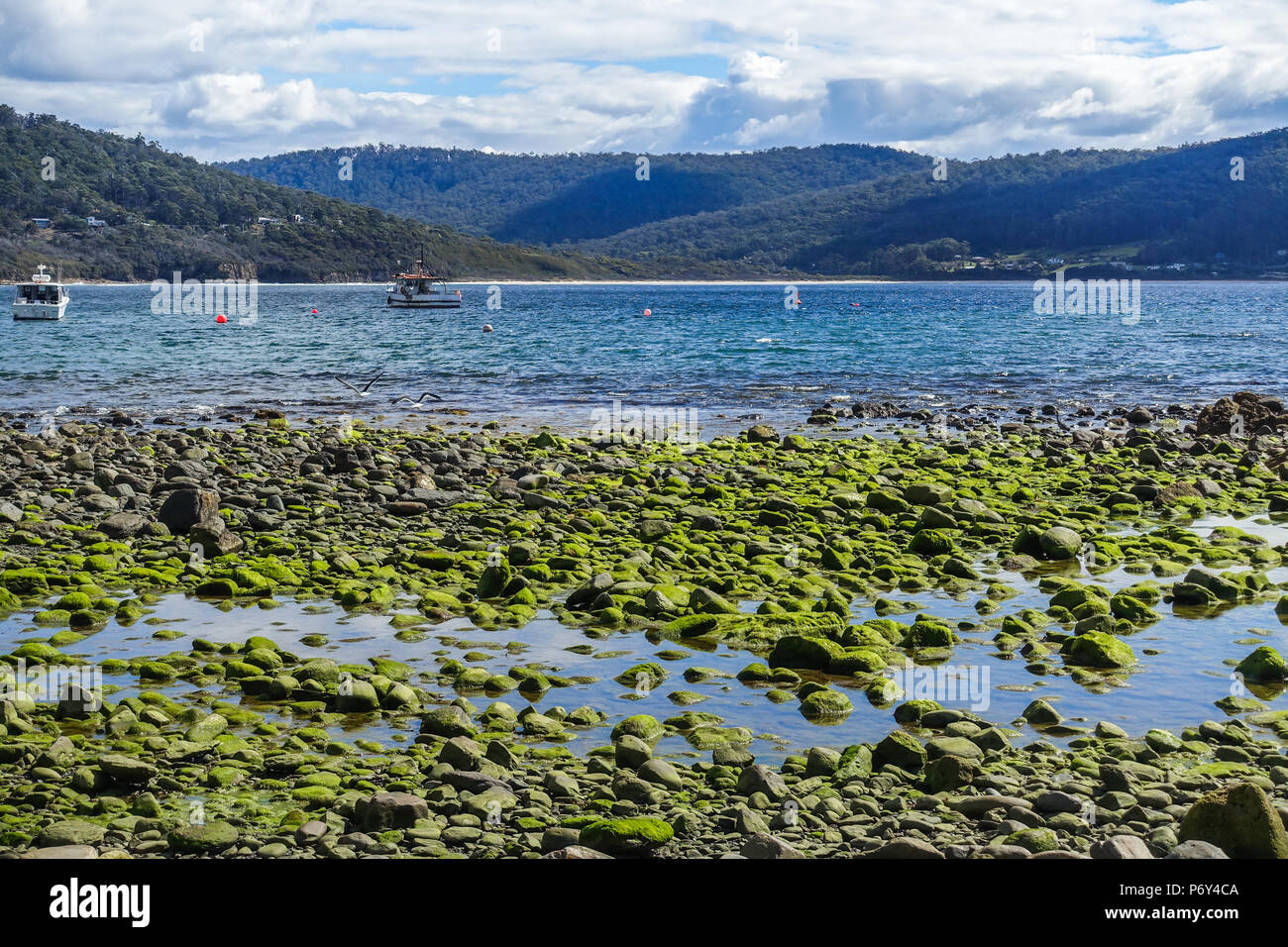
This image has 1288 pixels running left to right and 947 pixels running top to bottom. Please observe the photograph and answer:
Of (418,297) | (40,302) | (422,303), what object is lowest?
(40,302)

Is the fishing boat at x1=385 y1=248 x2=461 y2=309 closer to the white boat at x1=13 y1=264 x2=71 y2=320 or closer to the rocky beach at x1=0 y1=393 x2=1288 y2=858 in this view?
the white boat at x1=13 y1=264 x2=71 y2=320

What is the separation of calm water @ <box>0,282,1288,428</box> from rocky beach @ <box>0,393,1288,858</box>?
12646 mm

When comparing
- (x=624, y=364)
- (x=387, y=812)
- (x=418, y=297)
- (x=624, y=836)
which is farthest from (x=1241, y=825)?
(x=418, y=297)

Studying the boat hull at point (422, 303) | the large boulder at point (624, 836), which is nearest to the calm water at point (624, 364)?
the large boulder at point (624, 836)

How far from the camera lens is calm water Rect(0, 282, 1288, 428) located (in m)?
34.3

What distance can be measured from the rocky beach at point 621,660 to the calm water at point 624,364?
41.5 feet

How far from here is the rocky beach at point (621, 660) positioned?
6.89 meters

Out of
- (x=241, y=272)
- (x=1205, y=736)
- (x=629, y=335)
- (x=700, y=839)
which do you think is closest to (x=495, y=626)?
(x=700, y=839)

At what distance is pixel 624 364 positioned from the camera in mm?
48750

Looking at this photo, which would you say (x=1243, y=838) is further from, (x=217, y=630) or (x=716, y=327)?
(x=716, y=327)

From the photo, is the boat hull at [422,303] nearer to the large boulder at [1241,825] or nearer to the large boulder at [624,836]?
the large boulder at [624,836]

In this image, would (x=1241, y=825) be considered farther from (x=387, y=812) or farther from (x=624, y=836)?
(x=387, y=812)

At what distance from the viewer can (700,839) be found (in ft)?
22.3

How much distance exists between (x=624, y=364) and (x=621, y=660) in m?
38.9
